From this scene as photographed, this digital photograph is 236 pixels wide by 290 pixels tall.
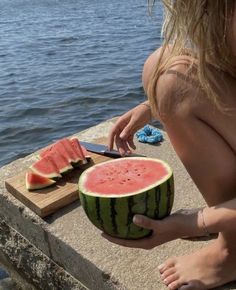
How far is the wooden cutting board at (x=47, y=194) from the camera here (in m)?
3.33

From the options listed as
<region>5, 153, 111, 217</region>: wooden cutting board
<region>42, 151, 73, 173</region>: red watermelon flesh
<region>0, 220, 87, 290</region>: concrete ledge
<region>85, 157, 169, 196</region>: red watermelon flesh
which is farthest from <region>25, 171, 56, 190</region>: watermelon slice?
<region>85, 157, 169, 196</region>: red watermelon flesh

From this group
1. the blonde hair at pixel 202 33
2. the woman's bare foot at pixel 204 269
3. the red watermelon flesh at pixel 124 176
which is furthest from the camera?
the woman's bare foot at pixel 204 269

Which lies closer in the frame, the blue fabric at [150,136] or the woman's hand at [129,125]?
the woman's hand at [129,125]

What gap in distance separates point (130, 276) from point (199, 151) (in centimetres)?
81

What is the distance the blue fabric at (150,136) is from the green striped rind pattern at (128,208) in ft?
5.79

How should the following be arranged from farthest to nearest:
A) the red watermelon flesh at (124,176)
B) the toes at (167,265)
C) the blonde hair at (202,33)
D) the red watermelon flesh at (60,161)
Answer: the red watermelon flesh at (60,161), the toes at (167,265), the red watermelon flesh at (124,176), the blonde hair at (202,33)

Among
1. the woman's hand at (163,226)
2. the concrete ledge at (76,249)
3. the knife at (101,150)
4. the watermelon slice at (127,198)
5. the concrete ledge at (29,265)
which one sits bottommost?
the concrete ledge at (29,265)

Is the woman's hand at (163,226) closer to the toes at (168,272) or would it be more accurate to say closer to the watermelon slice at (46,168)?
the toes at (168,272)

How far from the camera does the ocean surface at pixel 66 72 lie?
7.27 metres

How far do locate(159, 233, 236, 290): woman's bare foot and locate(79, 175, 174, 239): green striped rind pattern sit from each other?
37 centimetres

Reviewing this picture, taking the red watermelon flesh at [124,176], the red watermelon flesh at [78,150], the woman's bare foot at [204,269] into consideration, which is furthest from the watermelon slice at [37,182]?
the woman's bare foot at [204,269]

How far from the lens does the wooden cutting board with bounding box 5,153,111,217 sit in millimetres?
3328

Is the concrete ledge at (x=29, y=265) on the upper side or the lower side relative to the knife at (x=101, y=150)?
lower

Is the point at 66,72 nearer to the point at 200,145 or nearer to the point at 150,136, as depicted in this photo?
the point at 150,136
